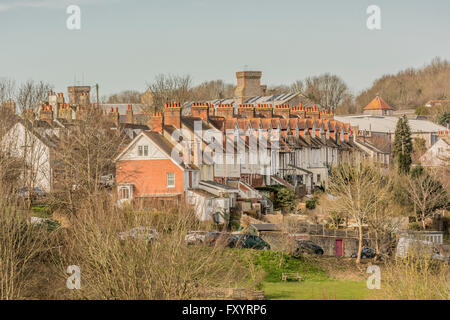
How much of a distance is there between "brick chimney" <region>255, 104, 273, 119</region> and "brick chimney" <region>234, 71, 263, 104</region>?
27304mm

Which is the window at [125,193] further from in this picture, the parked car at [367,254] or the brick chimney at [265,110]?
the brick chimney at [265,110]

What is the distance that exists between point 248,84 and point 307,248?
6369cm

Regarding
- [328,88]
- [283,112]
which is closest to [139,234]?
[283,112]

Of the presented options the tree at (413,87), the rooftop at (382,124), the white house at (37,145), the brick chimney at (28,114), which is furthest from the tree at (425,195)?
the tree at (413,87)

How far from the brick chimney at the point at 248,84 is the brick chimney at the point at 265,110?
89.6 ft

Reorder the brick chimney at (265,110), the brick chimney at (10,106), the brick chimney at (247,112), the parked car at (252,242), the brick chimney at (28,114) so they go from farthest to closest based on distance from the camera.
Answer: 1. the brick chimney at (265,110)
2. the brick chimney at (247,112)
3. the brick chimney at (10,106)
4. the brick chimney at (28,114)
5. the parked car at (252,242)

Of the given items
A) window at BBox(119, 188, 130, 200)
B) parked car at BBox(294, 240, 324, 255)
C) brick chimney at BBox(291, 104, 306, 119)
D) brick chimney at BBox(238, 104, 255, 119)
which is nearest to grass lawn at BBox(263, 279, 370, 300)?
parked car at BBox(294, 240, 324, 255)

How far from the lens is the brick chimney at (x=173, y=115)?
5278 centimetres

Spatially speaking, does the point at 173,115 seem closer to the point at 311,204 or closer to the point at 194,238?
the point at 311,204

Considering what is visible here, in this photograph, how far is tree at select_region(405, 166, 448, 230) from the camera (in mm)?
49656

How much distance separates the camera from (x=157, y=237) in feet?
66.5
